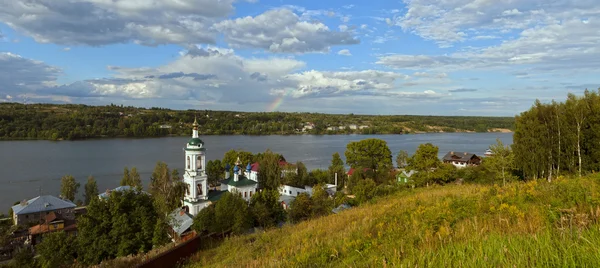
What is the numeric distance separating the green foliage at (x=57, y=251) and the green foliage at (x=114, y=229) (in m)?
0.39

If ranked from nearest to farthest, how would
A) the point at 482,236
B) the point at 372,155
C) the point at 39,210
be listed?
the point at 482,236 < the point at 39,210 < the point at 372,155

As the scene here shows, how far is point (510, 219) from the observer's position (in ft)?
12.2

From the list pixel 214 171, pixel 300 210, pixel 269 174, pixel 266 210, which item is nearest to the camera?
pixel 266 210

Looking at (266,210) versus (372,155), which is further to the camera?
(372,155)

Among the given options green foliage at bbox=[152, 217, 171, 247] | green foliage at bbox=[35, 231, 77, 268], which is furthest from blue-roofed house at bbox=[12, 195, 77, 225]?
green foliage at bbox=[152, 217, 171, 247]

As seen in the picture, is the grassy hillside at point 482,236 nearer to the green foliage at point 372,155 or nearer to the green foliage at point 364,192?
the green foliage at point 364,192

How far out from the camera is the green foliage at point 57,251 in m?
12.8

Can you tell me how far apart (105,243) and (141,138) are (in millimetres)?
87860

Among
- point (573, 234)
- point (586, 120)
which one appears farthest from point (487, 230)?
point (586, 120)

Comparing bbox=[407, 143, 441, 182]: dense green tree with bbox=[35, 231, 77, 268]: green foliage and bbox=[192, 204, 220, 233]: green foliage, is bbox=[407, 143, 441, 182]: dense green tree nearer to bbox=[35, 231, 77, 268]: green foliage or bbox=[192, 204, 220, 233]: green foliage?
bbox=[192, 204, 220, 233]: green foliage

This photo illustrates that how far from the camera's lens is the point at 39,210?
2378 centimetres

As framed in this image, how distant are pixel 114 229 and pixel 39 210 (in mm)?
14774

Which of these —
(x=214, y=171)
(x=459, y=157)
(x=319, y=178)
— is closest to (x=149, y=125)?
(x=214, y=171)

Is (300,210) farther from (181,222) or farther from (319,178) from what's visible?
(319,178)
